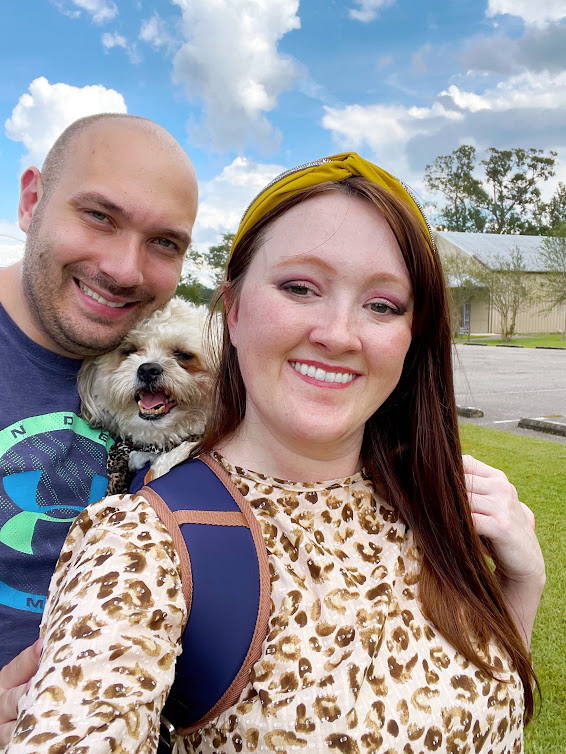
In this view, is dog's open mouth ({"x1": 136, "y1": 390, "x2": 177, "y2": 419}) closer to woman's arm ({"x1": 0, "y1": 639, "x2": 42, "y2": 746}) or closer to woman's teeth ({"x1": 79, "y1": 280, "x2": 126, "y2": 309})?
woman's teeth ({"x1": 79, "y1": 280, "x2": 126, "y2": 309})

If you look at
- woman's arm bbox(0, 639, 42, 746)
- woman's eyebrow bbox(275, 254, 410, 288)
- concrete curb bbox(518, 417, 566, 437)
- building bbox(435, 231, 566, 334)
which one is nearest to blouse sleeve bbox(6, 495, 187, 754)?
woman's arm bbox(0, 639, 42, 746)

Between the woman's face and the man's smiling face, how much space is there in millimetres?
848

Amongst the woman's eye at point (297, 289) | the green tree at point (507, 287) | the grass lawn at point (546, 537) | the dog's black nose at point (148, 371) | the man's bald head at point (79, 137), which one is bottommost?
→ the grass lawn at point (546, 537)

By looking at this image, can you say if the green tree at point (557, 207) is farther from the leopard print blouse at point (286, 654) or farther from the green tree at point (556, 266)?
the leopard print blouse at point (286, 654)

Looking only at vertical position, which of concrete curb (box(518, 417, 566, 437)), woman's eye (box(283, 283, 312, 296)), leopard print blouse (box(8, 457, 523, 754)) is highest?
woman's eye (box(283, 283, 312, 296))

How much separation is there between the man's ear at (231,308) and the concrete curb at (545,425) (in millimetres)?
8738

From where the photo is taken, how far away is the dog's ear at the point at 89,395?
2.37 metres

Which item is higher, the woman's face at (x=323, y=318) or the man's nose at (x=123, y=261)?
the man's nose at (x=123, y=261)

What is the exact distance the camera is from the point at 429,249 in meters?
1.67

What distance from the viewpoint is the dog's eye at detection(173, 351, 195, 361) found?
2885mm

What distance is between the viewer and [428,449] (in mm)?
1891

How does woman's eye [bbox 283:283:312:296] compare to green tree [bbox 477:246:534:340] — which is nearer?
woman's eye [bbox 283:283:312:296]

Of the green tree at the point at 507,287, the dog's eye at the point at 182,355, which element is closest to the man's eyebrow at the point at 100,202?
the dog's eye at the point at 182,355

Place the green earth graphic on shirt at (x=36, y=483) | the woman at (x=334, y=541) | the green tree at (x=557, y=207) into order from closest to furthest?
the woman at (x=334, y=541), the green earth graphic on shirt at (x=36, y=483), the green tree at (x=557, y=207)
